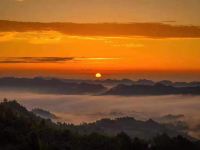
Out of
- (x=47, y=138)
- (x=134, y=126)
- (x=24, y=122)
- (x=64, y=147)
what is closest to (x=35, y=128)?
(x=24, y=122)

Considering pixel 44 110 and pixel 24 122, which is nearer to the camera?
pixel 24 122

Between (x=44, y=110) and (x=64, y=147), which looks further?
(x=44, y=110)

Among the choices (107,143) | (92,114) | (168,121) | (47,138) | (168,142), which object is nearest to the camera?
(47,138)

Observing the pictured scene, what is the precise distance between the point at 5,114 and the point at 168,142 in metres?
15.8

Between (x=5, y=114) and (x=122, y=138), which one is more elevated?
(x=5, y=114)

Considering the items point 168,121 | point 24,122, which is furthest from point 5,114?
point 168,121

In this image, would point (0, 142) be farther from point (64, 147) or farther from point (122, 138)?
point (122, 138)

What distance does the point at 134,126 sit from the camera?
173250 mm

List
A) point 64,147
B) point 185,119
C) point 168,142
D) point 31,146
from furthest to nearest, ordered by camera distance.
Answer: point 185,119, point 168,142, point 64,147, point 31,146

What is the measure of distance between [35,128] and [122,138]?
8125mm

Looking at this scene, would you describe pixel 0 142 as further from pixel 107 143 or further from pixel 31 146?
pixel 107 143

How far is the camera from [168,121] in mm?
185000

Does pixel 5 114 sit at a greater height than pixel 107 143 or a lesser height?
greater

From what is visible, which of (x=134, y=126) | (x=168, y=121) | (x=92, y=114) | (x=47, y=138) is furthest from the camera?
(x=92, y=114)
